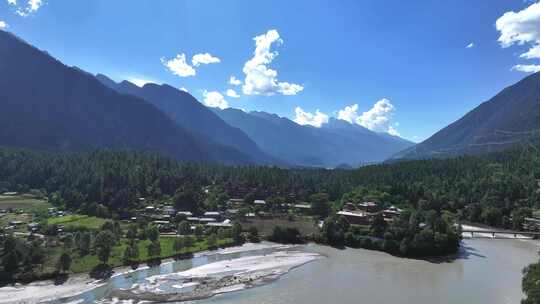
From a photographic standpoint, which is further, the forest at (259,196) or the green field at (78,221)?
the green field at (78,221)

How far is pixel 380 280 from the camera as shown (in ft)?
187

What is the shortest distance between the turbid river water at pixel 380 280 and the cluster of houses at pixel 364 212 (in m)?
14.4

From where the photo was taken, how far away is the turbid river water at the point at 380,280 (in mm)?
49594

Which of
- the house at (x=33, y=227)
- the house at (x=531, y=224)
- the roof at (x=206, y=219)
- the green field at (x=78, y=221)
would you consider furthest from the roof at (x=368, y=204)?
the house at (x=33, y=227)

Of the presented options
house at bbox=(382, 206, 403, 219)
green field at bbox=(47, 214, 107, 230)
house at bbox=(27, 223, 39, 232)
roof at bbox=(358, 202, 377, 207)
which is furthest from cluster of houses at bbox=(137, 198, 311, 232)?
house at bbox=(382, 206, 403, 219)

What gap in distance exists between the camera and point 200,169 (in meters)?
152

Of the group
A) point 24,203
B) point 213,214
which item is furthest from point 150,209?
point 24,203

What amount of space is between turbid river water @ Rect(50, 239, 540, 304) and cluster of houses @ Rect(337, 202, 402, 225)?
567 inches

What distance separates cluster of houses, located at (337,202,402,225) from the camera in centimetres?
8906

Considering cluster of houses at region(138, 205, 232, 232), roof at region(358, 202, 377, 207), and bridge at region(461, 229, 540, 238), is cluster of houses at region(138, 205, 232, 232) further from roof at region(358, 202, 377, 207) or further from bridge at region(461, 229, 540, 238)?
bridge at region(461, 229, 540, 238)

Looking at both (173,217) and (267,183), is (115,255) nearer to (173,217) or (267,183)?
(173,217)

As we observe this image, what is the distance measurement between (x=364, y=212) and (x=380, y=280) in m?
40.4

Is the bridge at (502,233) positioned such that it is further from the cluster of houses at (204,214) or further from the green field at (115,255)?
the green field at (115,255)

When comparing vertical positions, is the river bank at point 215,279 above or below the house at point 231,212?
below
